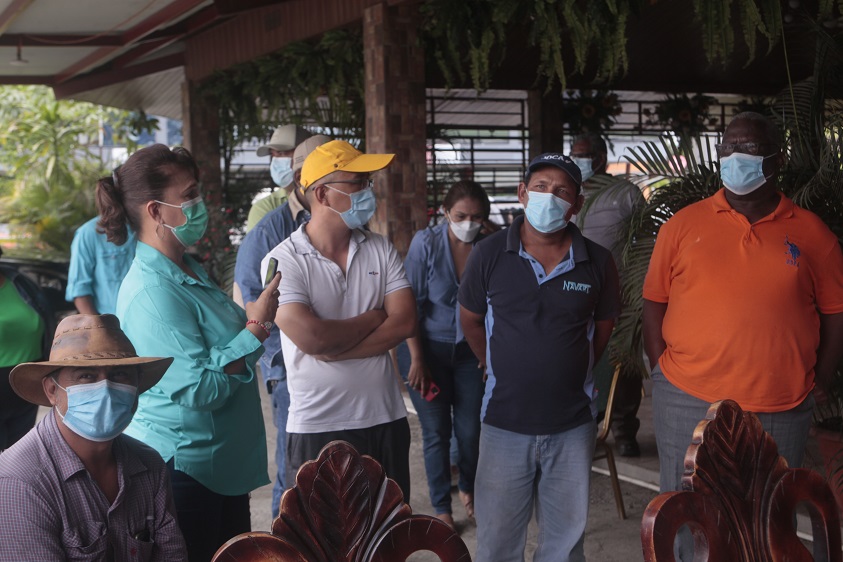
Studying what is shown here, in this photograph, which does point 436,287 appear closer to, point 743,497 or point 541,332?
point 541,332

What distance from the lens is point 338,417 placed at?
3.05 metres

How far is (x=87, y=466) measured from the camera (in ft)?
7.14

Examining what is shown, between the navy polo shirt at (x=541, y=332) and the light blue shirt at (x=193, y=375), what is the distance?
2.87 feet

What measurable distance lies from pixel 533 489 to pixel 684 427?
0.57 m

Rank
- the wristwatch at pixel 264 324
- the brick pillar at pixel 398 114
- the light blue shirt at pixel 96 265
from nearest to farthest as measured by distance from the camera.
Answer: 1. the wristwatch at pixel 264 324
2. the light blue shirt at pixel 96 265
3. the brick pillar at pixel 398 114

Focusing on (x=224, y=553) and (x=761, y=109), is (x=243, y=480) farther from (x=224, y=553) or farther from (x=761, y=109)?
(x=761, y=109)

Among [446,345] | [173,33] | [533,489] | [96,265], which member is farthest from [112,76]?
[533,489]

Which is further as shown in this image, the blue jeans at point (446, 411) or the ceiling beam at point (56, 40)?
the ceiling beam at point (56, 40)

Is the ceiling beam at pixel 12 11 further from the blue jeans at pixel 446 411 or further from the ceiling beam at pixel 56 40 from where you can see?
the blue jeans at pixel 446 411

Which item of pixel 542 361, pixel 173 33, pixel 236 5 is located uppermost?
pixel 173 33

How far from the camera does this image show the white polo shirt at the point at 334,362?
9.99ft

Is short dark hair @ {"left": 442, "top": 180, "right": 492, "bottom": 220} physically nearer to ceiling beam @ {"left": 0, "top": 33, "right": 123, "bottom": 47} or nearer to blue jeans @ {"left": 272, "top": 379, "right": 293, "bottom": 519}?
blue jeans @ {"left": 272, "top": 379, "right": 293, "bottom": 519}

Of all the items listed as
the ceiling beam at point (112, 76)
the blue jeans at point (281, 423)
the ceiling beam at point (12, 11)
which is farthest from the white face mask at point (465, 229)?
the ceiling beam at point (112, 76)

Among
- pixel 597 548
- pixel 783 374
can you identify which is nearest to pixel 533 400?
pixel 783 374
